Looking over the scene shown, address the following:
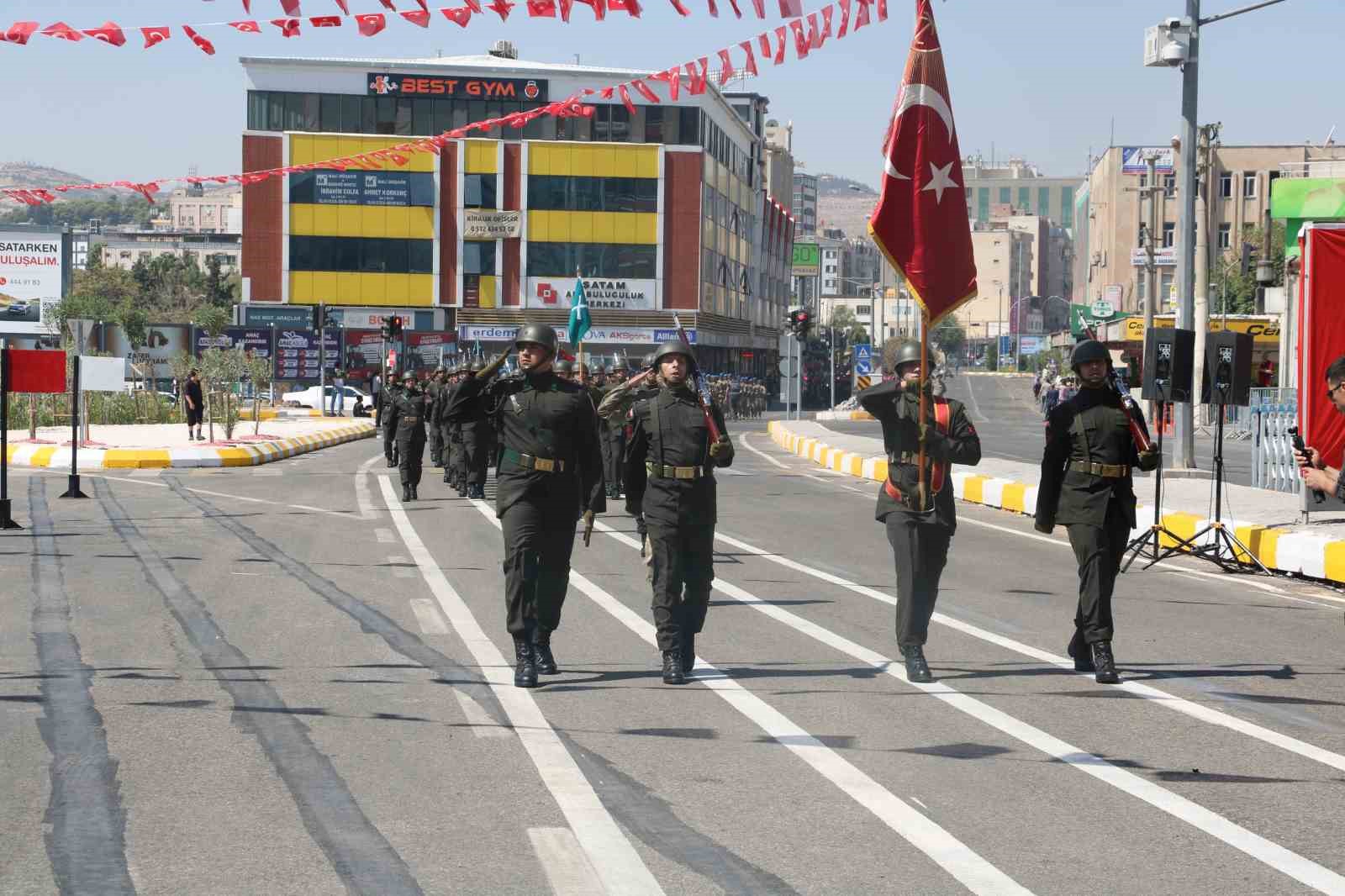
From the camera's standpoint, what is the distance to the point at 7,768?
22.5 feet

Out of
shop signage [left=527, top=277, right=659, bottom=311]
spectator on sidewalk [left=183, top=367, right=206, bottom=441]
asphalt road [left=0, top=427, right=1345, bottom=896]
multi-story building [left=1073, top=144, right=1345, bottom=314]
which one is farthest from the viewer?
multi-story building [left=1073, top=144, right=1345, bottom=314]

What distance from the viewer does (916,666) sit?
9133 mm

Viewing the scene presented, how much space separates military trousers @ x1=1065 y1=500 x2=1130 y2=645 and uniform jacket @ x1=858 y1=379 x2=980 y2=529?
0.67 m

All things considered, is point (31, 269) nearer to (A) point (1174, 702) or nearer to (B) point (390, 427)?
(B) point (390, 427)

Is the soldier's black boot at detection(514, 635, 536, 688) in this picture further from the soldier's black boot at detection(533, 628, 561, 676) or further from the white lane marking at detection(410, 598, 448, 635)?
the white lane marking at detection(410, 598, 448, 635)

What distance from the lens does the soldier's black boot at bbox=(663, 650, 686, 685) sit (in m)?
8.94

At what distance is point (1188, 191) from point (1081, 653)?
17.8 meters

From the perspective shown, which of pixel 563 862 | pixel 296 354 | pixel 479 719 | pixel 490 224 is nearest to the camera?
pixel 563 862

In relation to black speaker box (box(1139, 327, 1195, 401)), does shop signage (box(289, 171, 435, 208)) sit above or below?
above

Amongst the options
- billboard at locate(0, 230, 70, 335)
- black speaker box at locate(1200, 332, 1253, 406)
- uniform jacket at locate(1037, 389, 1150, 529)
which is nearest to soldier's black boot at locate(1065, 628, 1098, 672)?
uniform jacket at locate(1037, 389, 1150, 529)

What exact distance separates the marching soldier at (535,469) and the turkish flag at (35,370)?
11.6 metres

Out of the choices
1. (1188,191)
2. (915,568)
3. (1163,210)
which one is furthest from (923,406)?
(1163,210)

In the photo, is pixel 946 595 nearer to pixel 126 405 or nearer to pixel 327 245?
pixel 126 405

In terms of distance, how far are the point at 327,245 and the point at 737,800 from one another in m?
73.4
